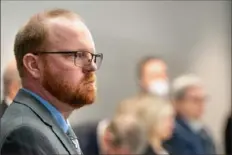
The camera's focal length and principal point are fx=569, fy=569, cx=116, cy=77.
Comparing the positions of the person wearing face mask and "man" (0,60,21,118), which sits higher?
"man" (0,60,21,118)

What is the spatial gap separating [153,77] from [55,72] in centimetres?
90

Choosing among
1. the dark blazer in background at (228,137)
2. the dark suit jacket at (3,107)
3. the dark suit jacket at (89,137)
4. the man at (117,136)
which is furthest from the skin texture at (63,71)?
the dark blazer in background at (228,137)

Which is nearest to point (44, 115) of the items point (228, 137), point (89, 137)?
point (89, 137)

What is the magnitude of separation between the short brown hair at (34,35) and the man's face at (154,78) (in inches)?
32.9

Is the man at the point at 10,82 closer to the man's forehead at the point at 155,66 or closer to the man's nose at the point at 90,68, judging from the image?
the man's nose at the point at 90,68

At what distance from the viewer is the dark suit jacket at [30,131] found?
2.99 feet

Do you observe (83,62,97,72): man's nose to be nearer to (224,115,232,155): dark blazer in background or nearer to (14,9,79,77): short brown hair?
A: (14,9,79,77): short brown hair

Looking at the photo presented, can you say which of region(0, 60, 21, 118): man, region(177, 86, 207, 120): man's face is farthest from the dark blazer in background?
region(0, 60, 21, 118): man

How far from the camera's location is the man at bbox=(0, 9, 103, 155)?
97cm

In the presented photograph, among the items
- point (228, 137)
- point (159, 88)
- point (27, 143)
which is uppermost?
point (27, 143)

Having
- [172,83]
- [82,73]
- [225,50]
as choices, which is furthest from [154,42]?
[82,73]

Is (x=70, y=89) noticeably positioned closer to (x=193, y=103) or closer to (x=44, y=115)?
(x=44, y=115)

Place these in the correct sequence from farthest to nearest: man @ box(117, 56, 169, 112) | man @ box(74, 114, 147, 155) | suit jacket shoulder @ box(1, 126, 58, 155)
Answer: man @ box(117, 56, 169, 112), man @ box(74, 114, 147, 155), suit jacket shoulder @ box(1, 126, 58, 155)

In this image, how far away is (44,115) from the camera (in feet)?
3.18
